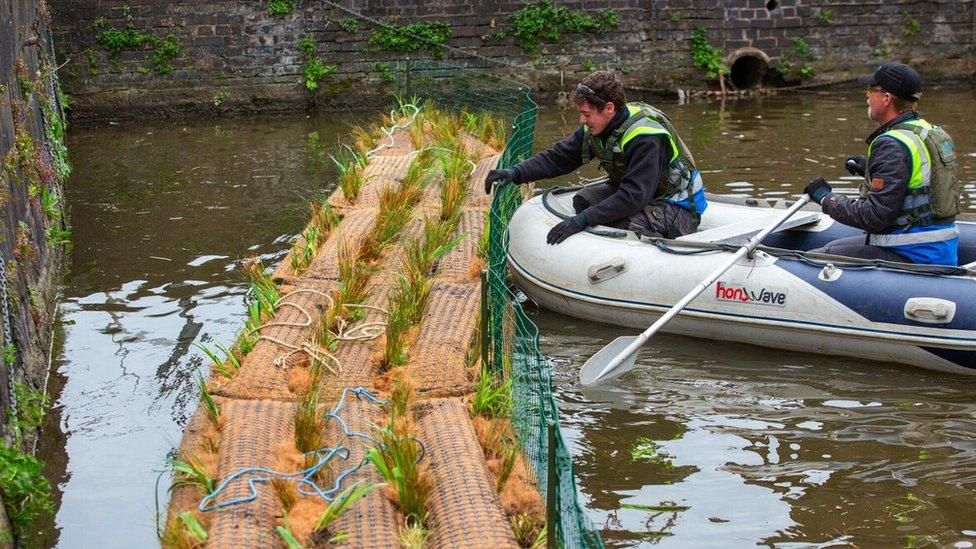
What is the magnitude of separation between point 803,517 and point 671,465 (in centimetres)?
71

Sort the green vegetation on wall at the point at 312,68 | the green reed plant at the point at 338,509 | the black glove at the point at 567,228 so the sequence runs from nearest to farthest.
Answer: the green reed plant at the point at 338,509, the black glove at the point at 567,228, the green vegetation on wall at the point at 312,68

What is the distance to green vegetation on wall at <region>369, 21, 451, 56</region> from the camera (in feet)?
52.4

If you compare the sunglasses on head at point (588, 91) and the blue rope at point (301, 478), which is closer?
the blue rope at point (301, 478)

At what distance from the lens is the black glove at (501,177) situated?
7.20 m

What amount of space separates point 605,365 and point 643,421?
39 cm

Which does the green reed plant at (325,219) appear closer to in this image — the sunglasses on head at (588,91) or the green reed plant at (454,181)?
the green reed plant at (454,181)

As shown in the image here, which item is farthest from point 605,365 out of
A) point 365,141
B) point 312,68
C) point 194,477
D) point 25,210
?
point 312,68

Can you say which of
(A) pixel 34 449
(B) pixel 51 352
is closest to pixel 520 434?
(A) pixel 34 449

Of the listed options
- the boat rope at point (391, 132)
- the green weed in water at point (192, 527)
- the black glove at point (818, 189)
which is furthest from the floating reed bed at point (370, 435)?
the boat rope at point (391, 132)

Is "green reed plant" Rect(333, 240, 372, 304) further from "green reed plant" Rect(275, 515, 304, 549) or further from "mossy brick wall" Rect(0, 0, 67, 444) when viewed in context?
"green reed plant" Rect(275, 515, 304, 549)

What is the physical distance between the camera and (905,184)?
602cm

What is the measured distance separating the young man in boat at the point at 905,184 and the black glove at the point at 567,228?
1.56 metres

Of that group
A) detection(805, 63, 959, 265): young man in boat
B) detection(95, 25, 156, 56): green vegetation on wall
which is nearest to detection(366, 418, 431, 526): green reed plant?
detection(805, 63, 959, 265): young man in boat

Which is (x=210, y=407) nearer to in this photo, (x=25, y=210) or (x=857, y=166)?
(x=25, y=210)
